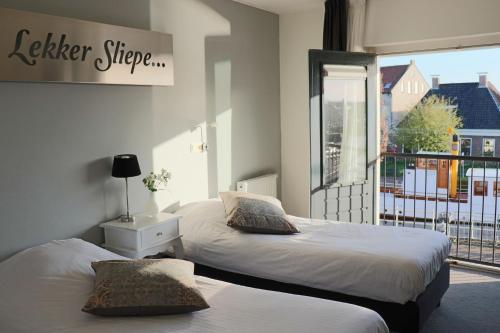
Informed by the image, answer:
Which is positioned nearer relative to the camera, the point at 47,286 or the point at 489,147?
the point at 47,286

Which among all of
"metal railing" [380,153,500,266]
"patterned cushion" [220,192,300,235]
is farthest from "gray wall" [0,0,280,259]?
"metal railing" [380,153,500,266]

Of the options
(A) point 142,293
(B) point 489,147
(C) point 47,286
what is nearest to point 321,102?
(B) point 489,147

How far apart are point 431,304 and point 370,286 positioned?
51cm

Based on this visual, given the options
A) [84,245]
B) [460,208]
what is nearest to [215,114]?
[84,245]

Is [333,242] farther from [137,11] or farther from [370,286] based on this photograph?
[137,11]

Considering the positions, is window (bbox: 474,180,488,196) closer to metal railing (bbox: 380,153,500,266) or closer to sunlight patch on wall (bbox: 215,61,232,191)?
metal railing (bbox: 380,153,500,266)

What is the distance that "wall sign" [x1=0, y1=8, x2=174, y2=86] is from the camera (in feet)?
8.83

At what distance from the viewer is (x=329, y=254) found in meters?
3.10

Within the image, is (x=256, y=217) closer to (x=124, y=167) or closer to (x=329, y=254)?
(x=329, y=254)

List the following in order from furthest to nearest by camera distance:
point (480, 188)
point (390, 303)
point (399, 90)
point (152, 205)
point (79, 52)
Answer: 1. point (399, 90)
2. point (480, 188)
3. point (152, 205)
4. point (79, 52)
5. point (390, 303)

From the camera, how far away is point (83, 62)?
3.06m

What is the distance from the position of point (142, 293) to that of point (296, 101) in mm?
3397

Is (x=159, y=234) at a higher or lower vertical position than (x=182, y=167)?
lower

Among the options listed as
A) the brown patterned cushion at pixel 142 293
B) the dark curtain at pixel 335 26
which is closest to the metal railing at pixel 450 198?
the dark curtain at pixel 335 26
